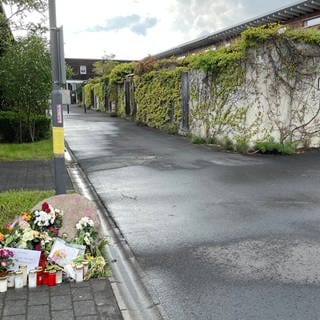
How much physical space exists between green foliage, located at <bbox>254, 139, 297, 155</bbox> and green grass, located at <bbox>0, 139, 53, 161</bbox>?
5793 millimetres

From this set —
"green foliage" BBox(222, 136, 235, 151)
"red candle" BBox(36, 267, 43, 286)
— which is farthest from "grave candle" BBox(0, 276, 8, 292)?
"green foliage" BBox(222, 136, 235, 151)

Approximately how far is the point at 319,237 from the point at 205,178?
159 inches

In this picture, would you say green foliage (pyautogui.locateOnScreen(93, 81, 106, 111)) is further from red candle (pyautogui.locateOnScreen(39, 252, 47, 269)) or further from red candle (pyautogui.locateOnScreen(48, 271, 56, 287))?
red candle (pyautogui.locateOnScreen(48, 271, 56, 287))

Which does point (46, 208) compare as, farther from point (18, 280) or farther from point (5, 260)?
point (18, 280)

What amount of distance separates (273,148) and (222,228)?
7.21m

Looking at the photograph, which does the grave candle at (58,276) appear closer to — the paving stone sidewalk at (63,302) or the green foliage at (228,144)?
the paving stone sidewalk at (63,302)

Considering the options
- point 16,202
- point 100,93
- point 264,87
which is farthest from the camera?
point 100,93

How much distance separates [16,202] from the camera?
6.96 meters

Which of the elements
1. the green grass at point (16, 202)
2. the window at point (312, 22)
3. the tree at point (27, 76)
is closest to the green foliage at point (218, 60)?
the tree at point (27, 76)

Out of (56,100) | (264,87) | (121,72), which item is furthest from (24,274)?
(121,72)

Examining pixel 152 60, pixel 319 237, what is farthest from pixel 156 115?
pixel 319 237

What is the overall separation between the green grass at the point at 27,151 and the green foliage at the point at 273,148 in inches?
228

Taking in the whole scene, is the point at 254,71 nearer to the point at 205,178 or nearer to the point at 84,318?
the point at 205,178

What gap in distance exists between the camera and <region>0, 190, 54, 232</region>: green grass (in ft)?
20.9
